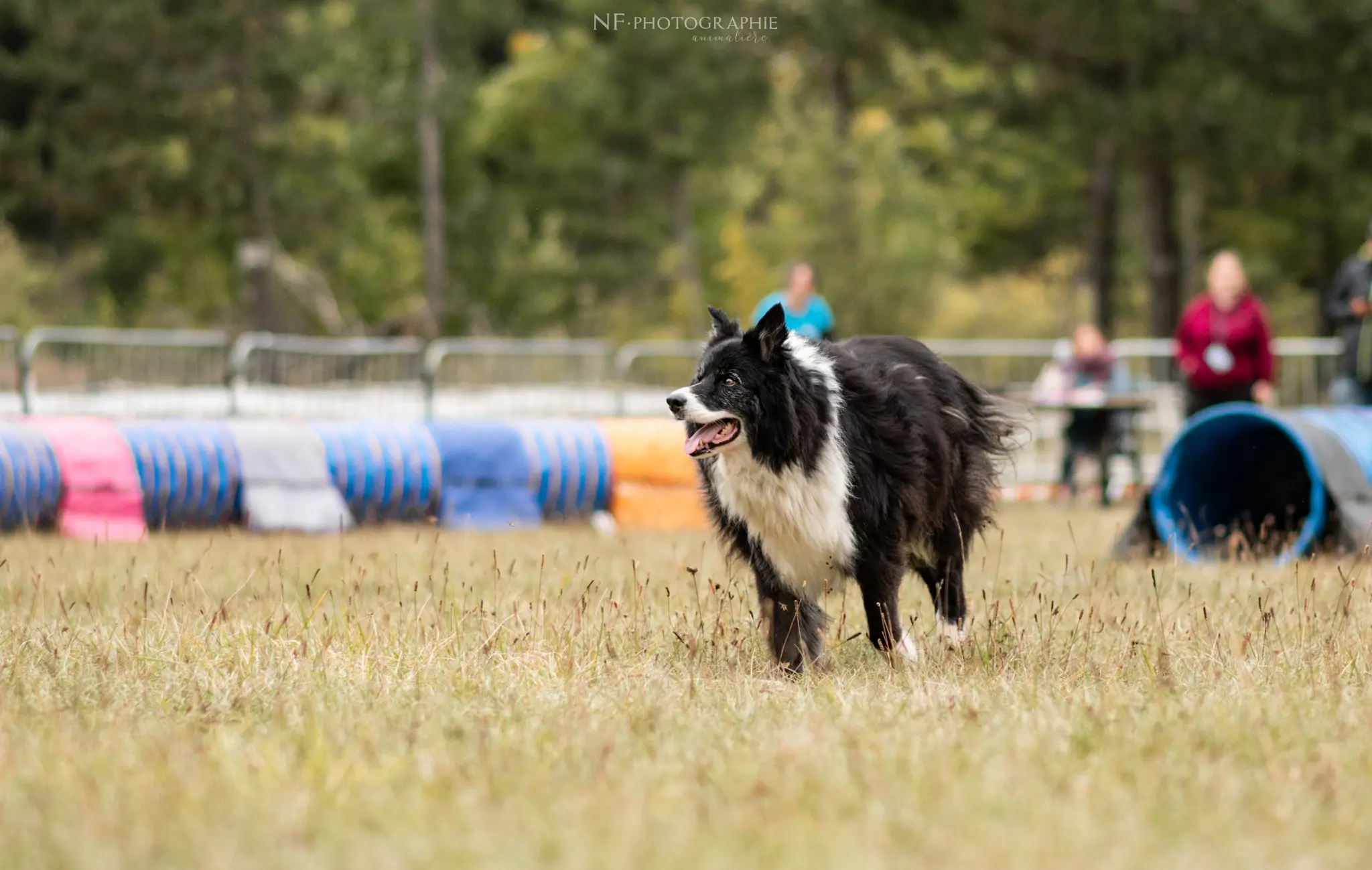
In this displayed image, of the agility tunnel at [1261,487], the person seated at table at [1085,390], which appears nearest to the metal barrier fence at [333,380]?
the person seated at table at [1085,390]

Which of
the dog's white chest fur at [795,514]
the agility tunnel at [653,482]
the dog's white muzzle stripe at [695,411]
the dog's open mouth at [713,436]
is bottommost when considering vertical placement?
the agility tunnel at [653,482]

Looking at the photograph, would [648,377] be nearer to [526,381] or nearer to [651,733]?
[526,381]

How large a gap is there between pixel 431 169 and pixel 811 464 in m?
32.3

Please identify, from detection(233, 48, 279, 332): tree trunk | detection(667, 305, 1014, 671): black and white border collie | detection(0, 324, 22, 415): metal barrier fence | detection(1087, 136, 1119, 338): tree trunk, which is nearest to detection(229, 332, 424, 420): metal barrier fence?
detection(0, 324, 22, 415): metal barrier fence

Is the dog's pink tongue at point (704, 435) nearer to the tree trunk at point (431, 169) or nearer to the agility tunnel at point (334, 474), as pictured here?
the agility tunnel at point (334, 474)

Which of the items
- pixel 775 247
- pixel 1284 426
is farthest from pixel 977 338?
pixel 1284 426

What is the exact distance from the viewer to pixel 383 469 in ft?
40.9

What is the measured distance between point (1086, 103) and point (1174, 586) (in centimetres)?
1740

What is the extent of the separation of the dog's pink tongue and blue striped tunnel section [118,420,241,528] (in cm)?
642

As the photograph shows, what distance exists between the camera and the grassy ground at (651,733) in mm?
3539

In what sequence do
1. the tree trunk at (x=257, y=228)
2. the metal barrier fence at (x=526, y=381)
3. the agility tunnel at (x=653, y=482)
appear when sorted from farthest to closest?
the tree trunk at (x=257, y=228), the metal barrier fence at (x=526, y=381), the agility tunnel at (x=653, y=482)

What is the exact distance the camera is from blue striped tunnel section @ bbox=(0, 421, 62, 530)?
35.9 feet

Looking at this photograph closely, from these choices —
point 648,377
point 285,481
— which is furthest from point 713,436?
point 648,377

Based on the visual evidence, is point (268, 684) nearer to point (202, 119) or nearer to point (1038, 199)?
point (202, 119)
